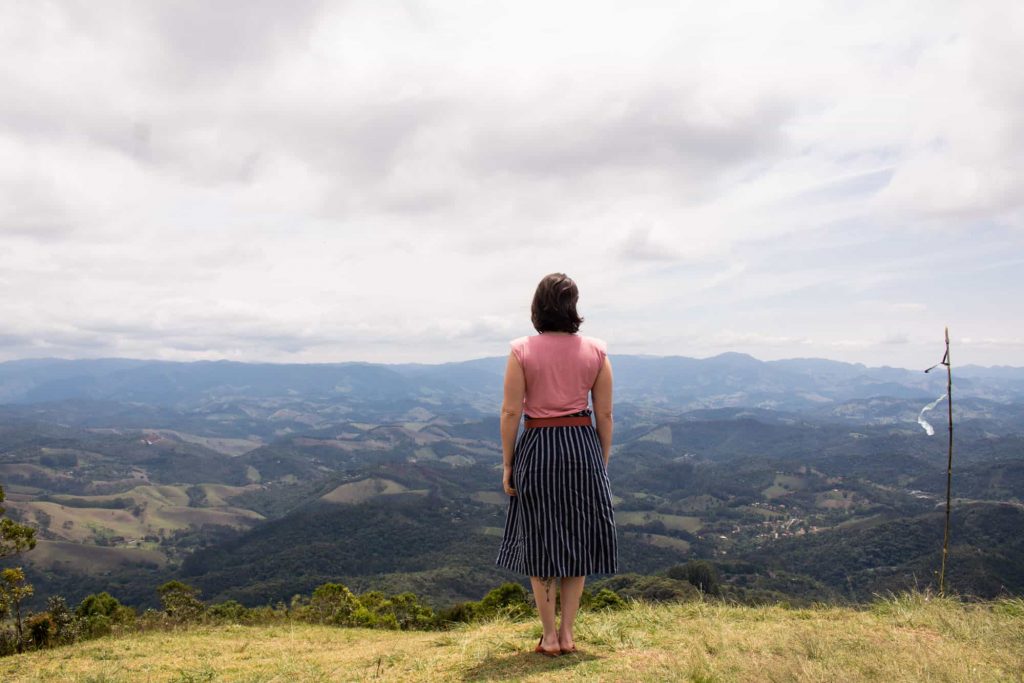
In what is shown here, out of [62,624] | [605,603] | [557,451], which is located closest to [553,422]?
[557,451]

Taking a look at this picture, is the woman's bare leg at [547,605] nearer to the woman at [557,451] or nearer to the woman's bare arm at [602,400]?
the woman at [557,451]

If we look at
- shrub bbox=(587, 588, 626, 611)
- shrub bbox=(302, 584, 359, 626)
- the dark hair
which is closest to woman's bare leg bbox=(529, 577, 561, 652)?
the dark hair

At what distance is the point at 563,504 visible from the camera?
14.0 ft

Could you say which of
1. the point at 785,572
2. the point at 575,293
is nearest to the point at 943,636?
the point at 575,293

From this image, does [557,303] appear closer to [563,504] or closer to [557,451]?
[557,451]

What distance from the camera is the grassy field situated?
3.64 meters

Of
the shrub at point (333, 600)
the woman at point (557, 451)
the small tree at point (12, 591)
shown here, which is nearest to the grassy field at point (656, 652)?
the woman at point (557, 451)

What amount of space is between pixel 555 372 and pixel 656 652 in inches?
93.0

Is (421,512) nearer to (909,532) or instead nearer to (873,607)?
(909,532)

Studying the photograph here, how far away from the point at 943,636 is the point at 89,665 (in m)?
7.94

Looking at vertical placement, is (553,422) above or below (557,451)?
Result: above

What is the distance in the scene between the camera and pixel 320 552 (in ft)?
434

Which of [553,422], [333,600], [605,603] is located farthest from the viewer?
[333,600]

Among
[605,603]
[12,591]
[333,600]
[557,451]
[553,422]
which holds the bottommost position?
[333,600]
